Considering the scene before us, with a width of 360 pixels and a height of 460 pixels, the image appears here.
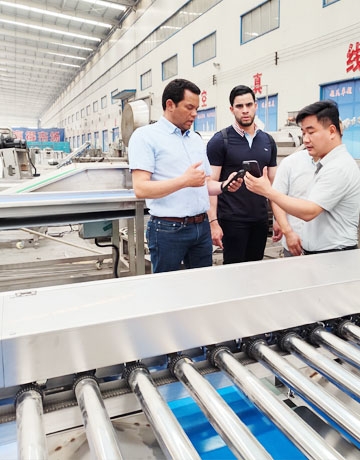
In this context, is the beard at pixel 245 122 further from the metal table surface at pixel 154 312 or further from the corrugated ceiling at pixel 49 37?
the corrugated ceiling at pixel 49 37

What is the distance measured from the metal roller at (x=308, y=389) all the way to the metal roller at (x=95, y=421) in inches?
11.6

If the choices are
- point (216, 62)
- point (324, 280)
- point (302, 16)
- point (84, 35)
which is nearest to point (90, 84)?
point (84, 35)

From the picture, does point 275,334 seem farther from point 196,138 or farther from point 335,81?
point 335,81

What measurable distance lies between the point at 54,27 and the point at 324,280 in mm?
15882

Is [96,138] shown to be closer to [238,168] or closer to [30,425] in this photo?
[238,168]

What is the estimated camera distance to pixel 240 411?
73 cm

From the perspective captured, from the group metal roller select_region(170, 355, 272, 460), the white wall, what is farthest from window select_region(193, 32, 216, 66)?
metal roller select_region(170, 355, 272, 460)

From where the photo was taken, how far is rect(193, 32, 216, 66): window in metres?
9.18

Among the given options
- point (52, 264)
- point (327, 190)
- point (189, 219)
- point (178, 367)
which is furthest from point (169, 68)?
point (178, 367)

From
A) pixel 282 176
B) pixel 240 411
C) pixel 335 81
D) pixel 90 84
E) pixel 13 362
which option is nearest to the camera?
pixel 13 362

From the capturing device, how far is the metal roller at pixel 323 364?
631 millimetres

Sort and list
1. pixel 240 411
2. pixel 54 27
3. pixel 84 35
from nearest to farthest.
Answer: pixel 240 411
pixel 54 27
pixel 84 35

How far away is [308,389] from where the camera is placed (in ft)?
2.02

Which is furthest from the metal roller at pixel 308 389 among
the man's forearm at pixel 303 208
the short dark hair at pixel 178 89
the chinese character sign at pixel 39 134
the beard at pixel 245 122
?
the chinese character sign at pixel 39 134
